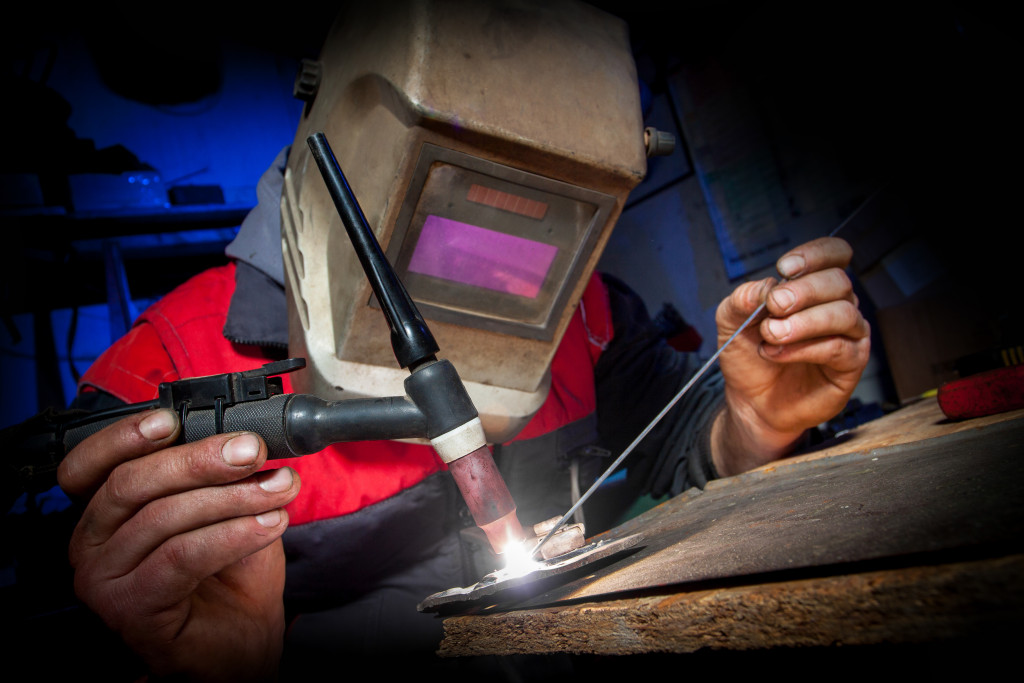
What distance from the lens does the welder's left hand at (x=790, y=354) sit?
39.4 inches

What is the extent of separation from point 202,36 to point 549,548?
3.35 m

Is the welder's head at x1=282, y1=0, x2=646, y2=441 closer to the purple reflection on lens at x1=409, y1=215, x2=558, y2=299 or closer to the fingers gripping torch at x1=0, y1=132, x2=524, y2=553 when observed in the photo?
the purple reflection on lens at x1=409, y1=215, x2=558, y2=299

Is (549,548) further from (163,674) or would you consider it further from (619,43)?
(619,43)

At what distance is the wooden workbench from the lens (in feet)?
0.95

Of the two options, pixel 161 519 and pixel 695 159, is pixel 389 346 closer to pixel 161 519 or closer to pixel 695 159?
pixel 161 519

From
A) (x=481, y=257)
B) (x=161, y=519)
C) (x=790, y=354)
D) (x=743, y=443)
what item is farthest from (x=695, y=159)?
(x=161, y=519)

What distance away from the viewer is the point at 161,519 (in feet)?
2.39

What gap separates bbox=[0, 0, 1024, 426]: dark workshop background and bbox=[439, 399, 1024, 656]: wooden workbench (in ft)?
4.53

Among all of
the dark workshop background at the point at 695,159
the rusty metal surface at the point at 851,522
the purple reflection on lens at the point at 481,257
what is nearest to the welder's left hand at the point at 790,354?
the rusty metal surface at the point at 851,522

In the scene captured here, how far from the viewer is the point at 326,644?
1383mm

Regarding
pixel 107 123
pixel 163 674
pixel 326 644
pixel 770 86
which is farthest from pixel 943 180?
pixel 107 123

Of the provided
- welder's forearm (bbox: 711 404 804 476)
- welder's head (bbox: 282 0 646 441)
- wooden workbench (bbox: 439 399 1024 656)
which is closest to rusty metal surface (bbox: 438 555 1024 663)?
wooden workbench (bbox: 439 399 1024 656)

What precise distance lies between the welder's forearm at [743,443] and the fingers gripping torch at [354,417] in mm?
906

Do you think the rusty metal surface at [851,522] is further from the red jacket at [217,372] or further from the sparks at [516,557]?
the red jacket at [217,372]
